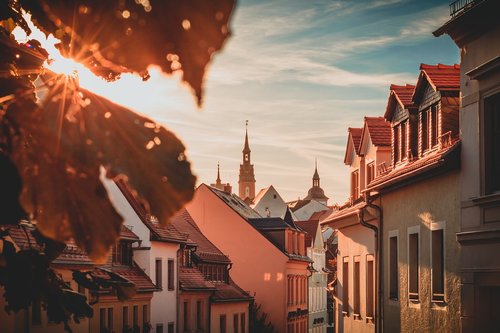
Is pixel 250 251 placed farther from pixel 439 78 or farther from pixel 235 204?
pixel 439 78

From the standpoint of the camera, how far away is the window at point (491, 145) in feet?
50.2

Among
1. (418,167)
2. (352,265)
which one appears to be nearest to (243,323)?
(352,265)

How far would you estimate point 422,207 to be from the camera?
19844mm

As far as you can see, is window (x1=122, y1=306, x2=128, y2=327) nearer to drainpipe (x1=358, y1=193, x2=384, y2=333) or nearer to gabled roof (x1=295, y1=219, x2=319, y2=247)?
drainpipe (x1=358, y1=193, x2=384, y2=333)

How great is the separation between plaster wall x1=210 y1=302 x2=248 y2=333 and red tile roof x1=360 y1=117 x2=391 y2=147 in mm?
22332

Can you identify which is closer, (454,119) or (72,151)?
(72,151)

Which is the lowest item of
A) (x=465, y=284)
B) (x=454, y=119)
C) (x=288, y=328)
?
(x=288, y=328)

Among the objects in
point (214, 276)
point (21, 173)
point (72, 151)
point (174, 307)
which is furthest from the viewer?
point (214, 276)

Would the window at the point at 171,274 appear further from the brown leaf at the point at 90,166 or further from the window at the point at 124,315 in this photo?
the brown leaf at the point at 90,166

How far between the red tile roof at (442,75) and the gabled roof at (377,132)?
5598mm

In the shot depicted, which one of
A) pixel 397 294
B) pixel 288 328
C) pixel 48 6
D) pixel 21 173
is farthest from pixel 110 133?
pixel 288 328

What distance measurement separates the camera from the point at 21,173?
6.54 ft

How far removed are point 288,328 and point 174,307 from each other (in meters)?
19.2

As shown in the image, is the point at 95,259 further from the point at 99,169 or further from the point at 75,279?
the point at 75,279
